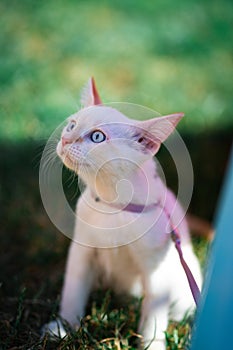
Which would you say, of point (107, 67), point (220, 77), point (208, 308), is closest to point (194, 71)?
point (220, 77)

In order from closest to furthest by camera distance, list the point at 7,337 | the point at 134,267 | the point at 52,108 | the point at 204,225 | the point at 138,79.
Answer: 1. the point at 7,337
2. the point at 134,267
3. the point at 204,225
4. the point at 52,108
5. the point at 138,79

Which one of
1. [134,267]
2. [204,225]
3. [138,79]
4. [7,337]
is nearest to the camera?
[7,337]

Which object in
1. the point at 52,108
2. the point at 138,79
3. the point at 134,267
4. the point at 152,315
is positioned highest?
the point at 138,79

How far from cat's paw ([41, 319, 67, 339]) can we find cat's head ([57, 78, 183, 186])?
41 cm

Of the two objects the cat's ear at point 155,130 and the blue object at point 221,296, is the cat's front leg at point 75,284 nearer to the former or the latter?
the cat's ear at point 155,130

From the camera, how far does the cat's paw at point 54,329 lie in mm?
1638

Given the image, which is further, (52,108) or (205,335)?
(52,108)

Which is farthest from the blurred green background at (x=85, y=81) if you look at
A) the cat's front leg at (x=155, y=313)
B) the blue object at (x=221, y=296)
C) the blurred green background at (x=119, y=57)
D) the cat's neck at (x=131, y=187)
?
the blue object at (x=221, y=296)

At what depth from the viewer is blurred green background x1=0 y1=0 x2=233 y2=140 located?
3.37 metres

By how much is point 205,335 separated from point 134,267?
0.76m

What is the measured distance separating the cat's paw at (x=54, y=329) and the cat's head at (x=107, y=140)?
41 centimetres

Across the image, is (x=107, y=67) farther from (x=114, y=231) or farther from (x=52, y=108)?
(x=114, y=231)

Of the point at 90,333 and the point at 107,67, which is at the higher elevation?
the point at 107,67

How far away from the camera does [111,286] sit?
1.95m
